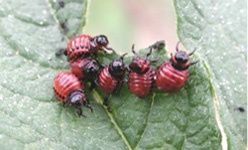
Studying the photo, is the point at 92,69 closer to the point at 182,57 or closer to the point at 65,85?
the point at 65,85

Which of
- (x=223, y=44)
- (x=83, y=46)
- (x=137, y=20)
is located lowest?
(x=137, y=20)

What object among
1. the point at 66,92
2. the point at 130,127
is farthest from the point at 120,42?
the point at 130,127

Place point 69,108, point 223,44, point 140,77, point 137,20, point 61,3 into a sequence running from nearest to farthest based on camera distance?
point 223,44 < point 69,108 < point 140,77 < point 61,3 < point 137,20

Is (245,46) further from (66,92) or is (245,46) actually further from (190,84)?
(66,92)

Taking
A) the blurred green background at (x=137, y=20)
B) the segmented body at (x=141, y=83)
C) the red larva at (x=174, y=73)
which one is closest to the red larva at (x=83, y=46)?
the segmented body at (x=141, y=83)

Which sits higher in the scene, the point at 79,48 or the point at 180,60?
the point at 180,60

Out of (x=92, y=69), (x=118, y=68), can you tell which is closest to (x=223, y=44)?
(x=118, y=68)
